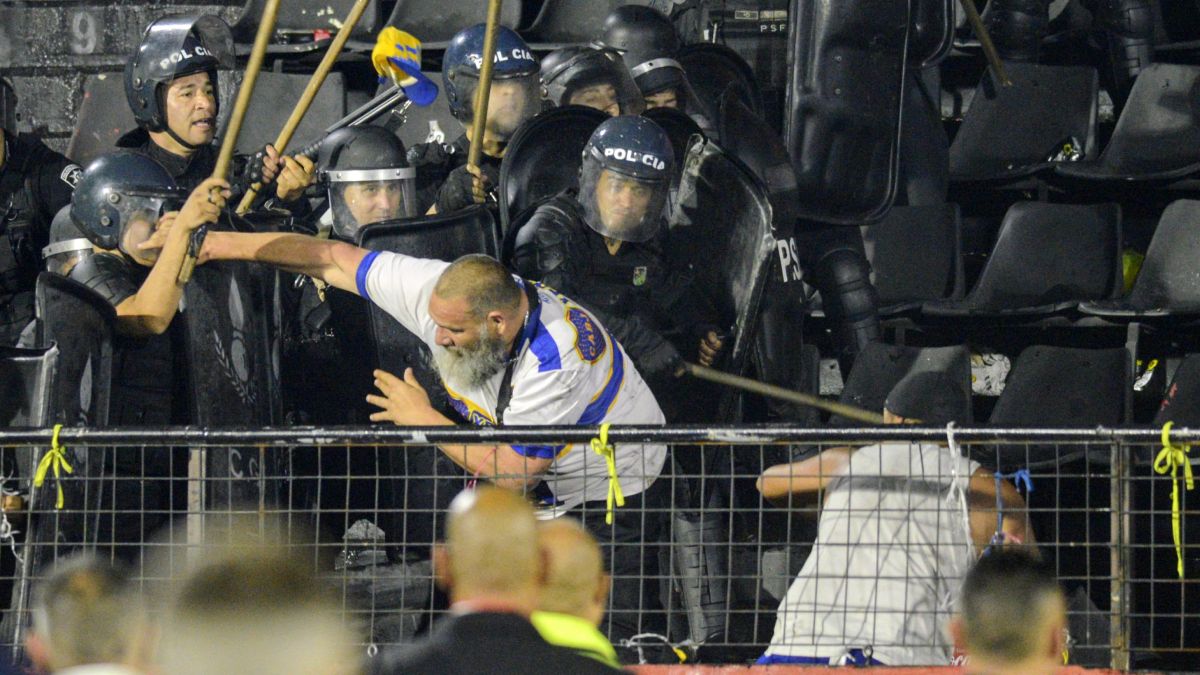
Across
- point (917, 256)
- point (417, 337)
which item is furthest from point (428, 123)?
point (417, 337)

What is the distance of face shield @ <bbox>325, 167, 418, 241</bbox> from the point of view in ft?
26.0

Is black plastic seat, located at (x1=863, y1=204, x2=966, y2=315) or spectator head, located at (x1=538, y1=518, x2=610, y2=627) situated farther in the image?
black plastic seat, located at (x1=863, y1=204, x2=966, y2=315)

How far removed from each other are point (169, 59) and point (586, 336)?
2782 millimetres

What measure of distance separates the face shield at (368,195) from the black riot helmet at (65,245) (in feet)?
3.35

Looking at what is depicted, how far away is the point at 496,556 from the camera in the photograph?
3.71 meters

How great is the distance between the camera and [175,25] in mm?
8273

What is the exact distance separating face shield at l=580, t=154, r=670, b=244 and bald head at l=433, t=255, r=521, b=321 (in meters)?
1.35

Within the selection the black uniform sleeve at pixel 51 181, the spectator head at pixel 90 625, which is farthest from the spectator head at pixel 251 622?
the black uniform sleeve at pixel 51 181

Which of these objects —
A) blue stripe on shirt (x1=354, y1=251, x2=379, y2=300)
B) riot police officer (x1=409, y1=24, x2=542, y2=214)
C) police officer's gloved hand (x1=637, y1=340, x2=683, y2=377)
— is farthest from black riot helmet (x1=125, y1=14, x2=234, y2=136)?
police officer's gloved hand (x1=637, y1=340, x2=683, y2=377)

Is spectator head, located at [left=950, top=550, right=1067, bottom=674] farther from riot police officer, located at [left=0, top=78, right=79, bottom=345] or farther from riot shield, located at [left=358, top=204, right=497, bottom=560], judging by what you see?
riot police officer, located at [left=0, top=78, right=79, bottom=345]

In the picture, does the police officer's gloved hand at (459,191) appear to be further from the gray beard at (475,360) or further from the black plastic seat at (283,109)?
the black plastic seat at (283,109)

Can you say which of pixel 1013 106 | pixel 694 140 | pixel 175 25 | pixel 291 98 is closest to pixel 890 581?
pixel 694 140

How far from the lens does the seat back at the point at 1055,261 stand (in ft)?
30.8

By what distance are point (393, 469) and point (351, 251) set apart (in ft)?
3.30
